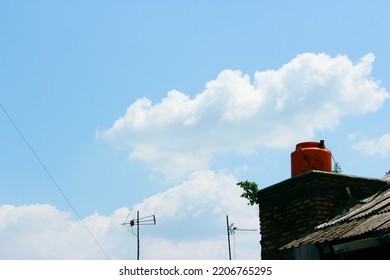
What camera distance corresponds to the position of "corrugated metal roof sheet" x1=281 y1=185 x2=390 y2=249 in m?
7.89

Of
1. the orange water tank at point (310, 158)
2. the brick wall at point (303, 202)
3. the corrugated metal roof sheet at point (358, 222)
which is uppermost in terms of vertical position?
the orange water tank at point (310, 158)

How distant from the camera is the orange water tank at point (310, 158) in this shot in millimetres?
11062

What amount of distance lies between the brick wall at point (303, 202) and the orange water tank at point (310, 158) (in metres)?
0.58

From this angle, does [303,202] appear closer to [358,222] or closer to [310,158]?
[310,158]

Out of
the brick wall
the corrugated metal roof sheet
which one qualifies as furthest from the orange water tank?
the corrugated metal roof sheet

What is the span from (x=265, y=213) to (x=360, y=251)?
3.11 metres

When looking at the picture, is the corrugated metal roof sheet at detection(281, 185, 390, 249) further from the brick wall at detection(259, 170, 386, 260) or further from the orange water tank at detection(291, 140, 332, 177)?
the orange water tank at detection(291, 140, 332, 177)

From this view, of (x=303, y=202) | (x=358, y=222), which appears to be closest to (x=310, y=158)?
(x=303, y=202)

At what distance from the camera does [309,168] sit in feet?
36.2

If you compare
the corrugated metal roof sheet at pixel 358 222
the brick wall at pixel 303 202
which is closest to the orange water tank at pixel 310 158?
the brick wall at pixel 303 202

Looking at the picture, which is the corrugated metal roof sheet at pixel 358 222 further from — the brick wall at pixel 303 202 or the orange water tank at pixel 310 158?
the orange water tank at pixel 310 158

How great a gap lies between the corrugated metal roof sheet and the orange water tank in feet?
3.90

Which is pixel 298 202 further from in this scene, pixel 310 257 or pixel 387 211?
pixel 387 211
